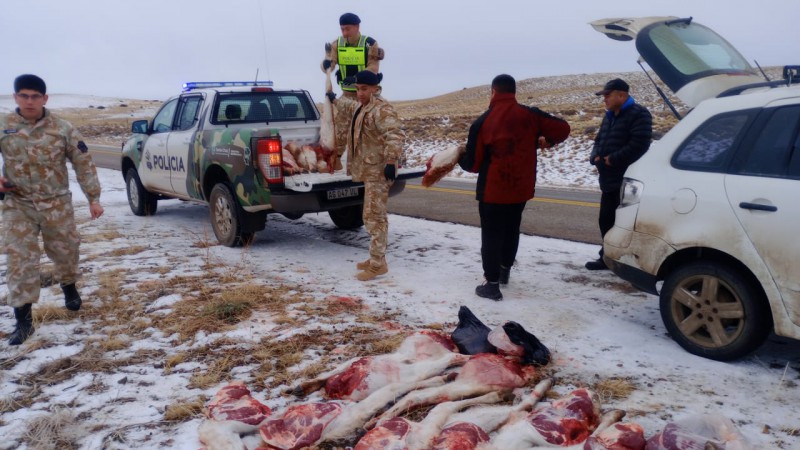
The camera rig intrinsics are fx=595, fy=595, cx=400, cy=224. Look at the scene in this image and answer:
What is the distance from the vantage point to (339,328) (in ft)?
15.4

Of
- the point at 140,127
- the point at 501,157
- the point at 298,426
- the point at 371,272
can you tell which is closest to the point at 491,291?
the point at 501,157

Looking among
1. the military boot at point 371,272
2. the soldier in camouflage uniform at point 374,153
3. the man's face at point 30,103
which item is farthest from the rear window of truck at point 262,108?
the man's face at point 30,103

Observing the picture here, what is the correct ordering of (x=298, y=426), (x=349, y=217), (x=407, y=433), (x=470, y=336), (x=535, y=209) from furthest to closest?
(x=535, y=209) < (x=349, y=217) < (x=470, y=336) < (x=298, y=426) < (x=407, y=433)

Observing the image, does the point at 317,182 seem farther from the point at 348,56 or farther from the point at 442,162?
the point at 348,56

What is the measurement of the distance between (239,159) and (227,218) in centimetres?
89

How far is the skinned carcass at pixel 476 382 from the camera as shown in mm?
3387

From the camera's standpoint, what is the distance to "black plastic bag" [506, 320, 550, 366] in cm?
396

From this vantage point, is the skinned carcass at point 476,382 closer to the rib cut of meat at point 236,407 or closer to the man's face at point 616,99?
the rib cut of meat at point 236,407

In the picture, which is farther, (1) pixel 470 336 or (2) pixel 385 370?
(1) pixel 470 336

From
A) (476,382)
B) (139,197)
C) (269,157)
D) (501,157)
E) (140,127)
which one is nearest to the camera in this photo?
(476,382)

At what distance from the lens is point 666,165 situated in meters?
4.31

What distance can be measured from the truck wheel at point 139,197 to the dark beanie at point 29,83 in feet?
17.3

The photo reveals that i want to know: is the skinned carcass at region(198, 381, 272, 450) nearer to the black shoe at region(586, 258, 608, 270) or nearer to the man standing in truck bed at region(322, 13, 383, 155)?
the black shoe at region(586, 258, 608, 270)

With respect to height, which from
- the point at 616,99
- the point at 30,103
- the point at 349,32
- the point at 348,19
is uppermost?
the point at 348,19
